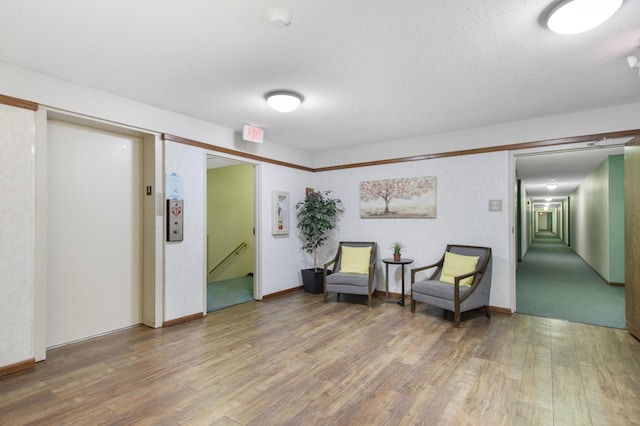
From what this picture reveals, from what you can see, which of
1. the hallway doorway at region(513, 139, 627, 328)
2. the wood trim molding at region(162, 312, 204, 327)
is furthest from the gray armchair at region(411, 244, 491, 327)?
the wood trim molding at region(162, 312, 204, 327)

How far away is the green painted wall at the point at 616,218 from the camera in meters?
5.72

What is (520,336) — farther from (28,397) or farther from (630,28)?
(28,397)

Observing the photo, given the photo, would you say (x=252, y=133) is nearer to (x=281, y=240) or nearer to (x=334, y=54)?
(x=281, y=240)

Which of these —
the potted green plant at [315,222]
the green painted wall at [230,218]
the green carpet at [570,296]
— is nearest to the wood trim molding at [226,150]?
the potted green plant at [315,222]

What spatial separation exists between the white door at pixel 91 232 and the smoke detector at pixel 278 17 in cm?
259

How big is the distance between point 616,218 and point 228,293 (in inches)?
283

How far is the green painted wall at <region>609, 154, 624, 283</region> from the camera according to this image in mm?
5719

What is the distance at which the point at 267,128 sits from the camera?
4496 millimetres

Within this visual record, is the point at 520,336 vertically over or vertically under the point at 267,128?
under

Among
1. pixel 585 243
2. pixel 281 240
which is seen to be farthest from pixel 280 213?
pixel 585 243

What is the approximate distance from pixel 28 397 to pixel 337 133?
4292 mm

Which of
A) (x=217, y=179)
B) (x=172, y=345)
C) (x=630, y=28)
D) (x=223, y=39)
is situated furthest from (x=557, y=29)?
(x=217, y=179)

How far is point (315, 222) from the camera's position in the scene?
18.1 ft

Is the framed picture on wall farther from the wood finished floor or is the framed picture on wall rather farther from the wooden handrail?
the wooden handrail
